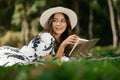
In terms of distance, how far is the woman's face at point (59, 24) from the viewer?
5807mm

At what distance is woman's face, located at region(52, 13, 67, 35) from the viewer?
5.81 m

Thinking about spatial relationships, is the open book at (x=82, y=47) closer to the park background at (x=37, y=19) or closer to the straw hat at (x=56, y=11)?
the straw hat at (x=56, y=11)

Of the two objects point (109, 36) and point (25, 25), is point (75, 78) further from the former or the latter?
point (109, 36)

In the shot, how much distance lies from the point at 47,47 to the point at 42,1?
42516 millimetres

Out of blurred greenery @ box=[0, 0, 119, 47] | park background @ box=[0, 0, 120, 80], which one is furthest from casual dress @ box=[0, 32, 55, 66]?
blurred greenery @ box=[0, 0, 119, 47]

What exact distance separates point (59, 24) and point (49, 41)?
1.10 feet

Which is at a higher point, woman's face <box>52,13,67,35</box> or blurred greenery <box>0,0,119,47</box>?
woman's face <box>52,13,67,35</box>

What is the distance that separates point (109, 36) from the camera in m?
54.5

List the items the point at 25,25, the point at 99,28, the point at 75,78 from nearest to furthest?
1. the point at 75,78
2. the point at 25,25
3. the point at 99,28

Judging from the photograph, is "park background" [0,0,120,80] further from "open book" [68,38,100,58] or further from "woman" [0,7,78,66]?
"open book" [68,38,100,58]

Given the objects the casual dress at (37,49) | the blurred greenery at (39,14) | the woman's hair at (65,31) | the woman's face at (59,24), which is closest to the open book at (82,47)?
the casual dress at (37,49)

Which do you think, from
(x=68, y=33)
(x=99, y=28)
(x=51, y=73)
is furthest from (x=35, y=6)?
(x=51, y=73)

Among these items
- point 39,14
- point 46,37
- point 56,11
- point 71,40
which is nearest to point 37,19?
point 39,14

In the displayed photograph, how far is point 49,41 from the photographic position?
559 cm
